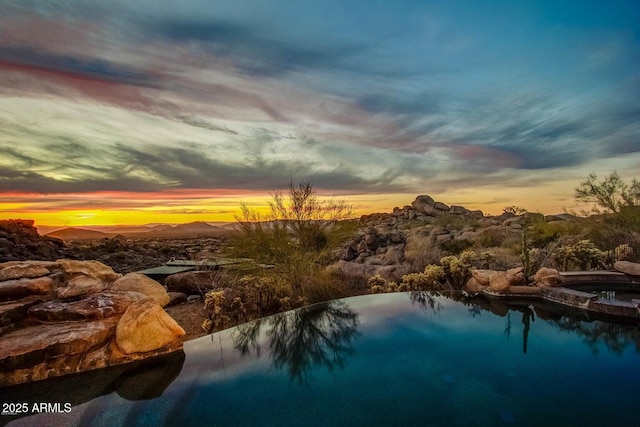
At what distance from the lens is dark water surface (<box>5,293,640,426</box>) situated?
157 inches

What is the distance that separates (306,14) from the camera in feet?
33.0

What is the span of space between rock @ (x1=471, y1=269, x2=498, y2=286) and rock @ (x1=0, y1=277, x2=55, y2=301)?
12.1 meters

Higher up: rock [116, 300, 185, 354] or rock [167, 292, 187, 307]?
rock [116, 300, 185, 354]

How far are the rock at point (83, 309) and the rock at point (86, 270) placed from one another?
7.60ft

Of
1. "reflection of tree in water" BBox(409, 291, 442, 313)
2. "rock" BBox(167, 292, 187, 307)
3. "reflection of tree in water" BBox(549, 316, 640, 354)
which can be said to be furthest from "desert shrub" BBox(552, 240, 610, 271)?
"rock" BBox(167, 292, 187, 307)

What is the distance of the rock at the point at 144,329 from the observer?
236 inches

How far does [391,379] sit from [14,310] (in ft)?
23.9

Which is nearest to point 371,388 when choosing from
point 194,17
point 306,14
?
point 194,17

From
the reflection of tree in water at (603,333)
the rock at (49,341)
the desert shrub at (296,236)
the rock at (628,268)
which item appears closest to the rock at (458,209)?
the rock at (628,268)

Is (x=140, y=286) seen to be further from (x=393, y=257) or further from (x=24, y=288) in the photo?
(x=393, y=257)

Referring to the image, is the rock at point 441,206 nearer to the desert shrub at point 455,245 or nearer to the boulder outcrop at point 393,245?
the boulder outcrop at point 393,245

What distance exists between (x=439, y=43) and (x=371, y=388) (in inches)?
457

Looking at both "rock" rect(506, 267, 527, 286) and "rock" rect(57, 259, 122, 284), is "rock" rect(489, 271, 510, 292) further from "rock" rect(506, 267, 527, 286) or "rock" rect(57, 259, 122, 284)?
"rock" rect(57, 259, 122, 284)

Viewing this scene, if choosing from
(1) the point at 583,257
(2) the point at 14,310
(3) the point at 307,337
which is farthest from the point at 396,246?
(2) the point at 14,310
